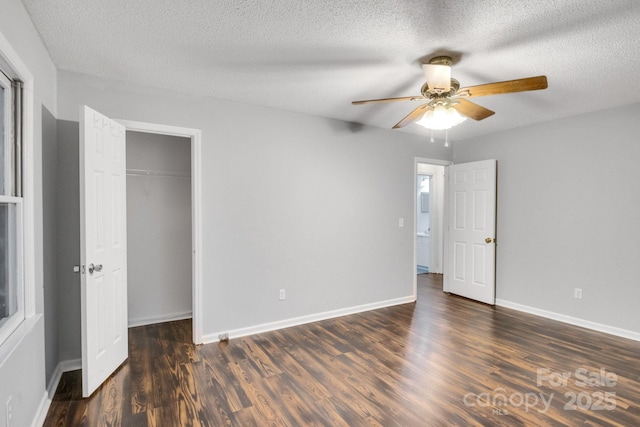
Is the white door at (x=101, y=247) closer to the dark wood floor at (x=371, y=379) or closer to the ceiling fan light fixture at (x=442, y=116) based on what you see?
the dark wood floor at (x=371, y=379)

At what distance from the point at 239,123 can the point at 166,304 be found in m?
2.26

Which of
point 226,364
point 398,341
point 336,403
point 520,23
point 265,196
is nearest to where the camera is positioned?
point 520,23

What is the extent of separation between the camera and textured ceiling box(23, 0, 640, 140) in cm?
175

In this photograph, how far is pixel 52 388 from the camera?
7.29 feet

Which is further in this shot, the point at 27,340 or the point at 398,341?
the point at 398,341

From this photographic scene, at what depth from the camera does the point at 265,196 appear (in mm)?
3430

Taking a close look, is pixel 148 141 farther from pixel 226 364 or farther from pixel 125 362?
pixel 226 364

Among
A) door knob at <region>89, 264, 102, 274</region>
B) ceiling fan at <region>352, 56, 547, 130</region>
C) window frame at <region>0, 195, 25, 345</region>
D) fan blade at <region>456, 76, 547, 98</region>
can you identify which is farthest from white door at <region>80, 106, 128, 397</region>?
fan blade at <region>456, 76, 547, 98</region>

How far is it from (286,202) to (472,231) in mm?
2754

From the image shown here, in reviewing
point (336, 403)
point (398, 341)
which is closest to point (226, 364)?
point (336, 403)

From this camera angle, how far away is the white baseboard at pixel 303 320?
3.24 m

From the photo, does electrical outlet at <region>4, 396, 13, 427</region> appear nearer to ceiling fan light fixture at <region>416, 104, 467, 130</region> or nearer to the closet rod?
the closet rod

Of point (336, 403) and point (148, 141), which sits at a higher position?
point (148, 141)

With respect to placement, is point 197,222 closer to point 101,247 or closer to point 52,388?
point 101,247
